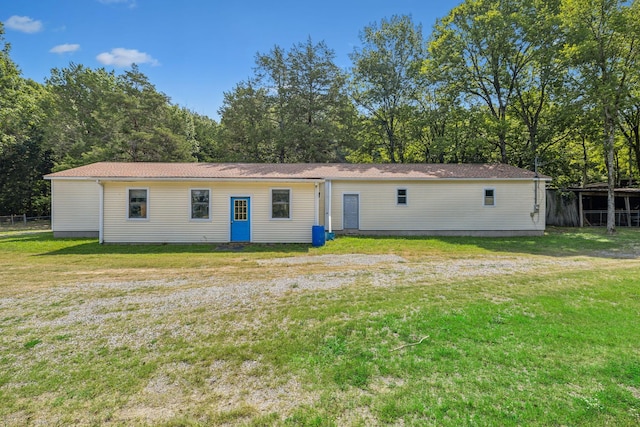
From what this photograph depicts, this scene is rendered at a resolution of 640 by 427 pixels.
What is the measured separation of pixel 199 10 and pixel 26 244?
35.8ft

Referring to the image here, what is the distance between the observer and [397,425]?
2.24 metres

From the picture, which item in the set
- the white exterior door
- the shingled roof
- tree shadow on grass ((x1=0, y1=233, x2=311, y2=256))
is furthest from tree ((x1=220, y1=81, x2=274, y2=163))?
tree shadow on grass ((x1=0, y1=233, x2=311, y2=256))

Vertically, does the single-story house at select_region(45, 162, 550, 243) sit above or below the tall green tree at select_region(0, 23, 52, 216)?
below

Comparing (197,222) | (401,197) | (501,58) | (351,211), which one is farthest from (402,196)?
(501,58)

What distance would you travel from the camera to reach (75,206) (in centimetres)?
1316

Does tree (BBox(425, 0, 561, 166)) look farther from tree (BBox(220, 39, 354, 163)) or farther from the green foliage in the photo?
tree (BBox(220, 39, 354, 163))

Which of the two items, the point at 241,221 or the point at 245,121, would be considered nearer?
the point at 241,221

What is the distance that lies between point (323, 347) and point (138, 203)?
1094 centimetres

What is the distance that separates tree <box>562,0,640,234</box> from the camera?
44.9 feet

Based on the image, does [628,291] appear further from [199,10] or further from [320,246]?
[199,10]

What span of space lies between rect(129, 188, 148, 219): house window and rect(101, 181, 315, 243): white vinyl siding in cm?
19

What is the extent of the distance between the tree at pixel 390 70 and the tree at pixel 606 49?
29.2 ft

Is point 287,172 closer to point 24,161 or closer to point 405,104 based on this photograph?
point 405,104

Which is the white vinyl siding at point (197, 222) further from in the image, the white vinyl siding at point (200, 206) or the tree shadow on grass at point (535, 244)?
the tree shadow on grass at point (535, 244)
